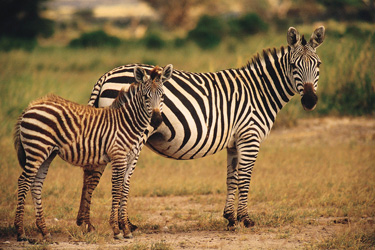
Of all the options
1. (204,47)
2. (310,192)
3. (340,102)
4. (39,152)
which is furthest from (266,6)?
(39,152)

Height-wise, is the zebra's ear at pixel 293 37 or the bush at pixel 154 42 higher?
the bush at pixel 154 42

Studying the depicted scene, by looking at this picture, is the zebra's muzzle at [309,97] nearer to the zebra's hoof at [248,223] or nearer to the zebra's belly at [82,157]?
the zebra's hoof at [248,223]

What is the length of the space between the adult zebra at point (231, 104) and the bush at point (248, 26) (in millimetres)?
20647

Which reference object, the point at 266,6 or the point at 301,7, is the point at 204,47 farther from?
the point at 266,6

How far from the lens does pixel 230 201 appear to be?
24.9 feet

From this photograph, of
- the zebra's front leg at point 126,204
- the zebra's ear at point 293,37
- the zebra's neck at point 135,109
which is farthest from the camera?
the zebra's ear at point 293,37

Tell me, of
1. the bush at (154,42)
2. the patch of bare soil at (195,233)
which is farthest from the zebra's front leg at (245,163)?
the bush at (154,42)

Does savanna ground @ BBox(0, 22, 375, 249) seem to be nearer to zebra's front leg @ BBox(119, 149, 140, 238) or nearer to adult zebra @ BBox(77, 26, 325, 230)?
zebra's front leg @ BBox(119, 149, 140, 238)

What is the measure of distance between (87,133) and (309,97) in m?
2.63

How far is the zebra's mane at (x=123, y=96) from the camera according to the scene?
6652mm

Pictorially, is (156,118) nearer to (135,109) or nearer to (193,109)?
(135,109)

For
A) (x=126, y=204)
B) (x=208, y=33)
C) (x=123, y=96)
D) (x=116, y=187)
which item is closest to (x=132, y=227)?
(x=126, y=204)

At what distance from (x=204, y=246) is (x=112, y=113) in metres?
1.77

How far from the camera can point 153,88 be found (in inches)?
254
